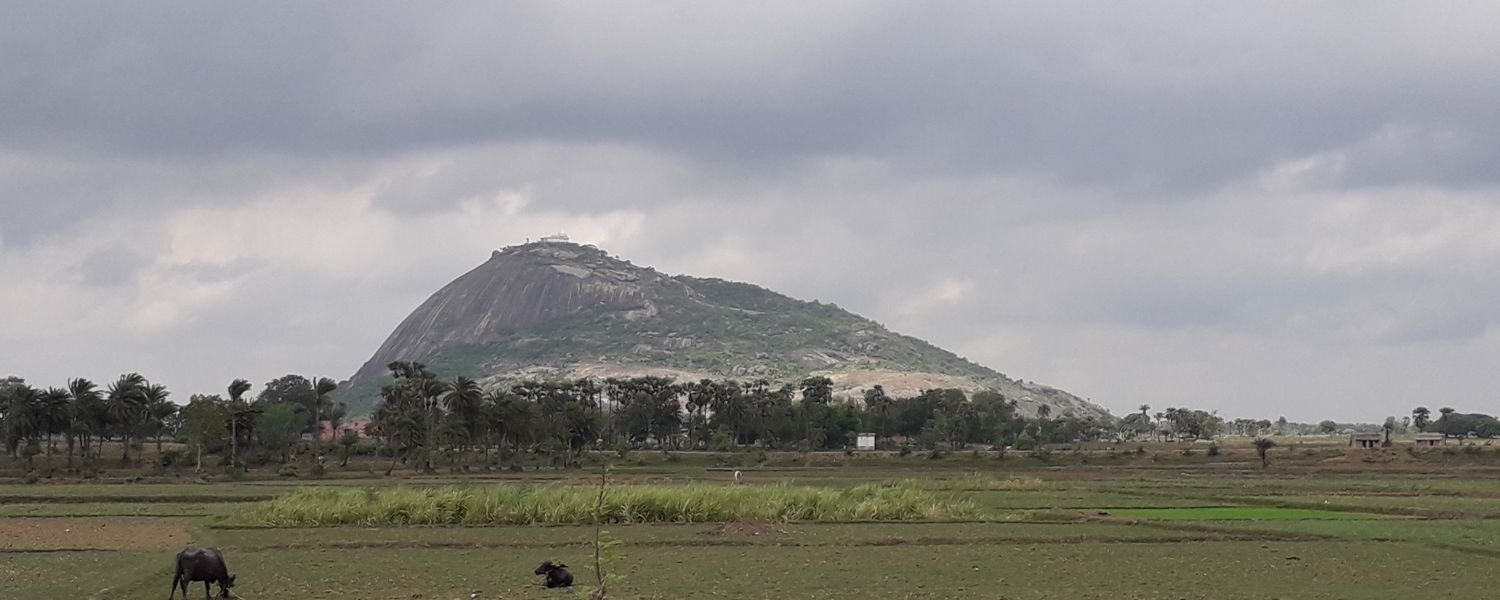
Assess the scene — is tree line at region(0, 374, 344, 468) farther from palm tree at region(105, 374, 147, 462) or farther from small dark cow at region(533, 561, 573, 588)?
small dark cow at region(533, 561, 573, 588)

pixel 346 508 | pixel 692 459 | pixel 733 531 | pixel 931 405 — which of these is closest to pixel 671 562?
pixel 733 531

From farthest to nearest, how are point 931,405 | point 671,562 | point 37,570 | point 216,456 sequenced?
point 931,405
point 216,456
point 671,562
point 37,570

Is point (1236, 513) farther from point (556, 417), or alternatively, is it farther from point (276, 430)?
point (276, 430)

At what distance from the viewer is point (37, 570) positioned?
29.1 metres

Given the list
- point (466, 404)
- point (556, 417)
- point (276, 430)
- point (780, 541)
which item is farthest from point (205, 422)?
point (780, 541)

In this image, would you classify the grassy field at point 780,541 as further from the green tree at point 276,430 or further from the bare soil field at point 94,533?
the green tree at point 276,430

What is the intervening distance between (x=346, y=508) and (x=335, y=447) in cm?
8711

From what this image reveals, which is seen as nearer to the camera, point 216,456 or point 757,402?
point 216,456

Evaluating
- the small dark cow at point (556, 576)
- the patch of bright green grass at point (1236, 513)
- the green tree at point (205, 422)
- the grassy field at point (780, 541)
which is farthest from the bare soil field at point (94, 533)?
the green tree at point (205, 422)

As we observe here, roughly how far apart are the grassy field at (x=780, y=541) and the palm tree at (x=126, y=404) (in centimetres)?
3807

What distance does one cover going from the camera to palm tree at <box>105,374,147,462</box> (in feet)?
344

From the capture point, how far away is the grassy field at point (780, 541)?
26.7 meters

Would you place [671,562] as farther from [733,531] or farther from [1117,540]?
[1117,540]

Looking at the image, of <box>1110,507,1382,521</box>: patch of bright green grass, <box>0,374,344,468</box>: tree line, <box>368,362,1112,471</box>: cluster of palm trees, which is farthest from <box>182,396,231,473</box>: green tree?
<box>1110,507,1382,521</box>: patch of bright green grass
